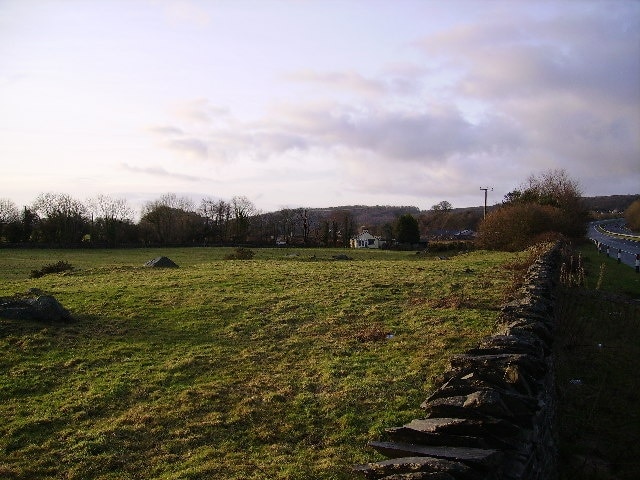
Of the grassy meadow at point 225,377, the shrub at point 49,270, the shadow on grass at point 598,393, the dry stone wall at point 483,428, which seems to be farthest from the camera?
the shrub at point 49,270

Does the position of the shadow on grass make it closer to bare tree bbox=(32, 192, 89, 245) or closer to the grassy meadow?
the grassy meadow

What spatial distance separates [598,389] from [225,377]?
661cm

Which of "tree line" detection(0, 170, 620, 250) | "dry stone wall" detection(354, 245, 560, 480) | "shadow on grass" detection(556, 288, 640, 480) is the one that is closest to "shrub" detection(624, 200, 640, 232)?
"tree line" detection(0, 170, 620, 250)

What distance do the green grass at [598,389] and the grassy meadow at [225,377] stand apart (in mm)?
1811

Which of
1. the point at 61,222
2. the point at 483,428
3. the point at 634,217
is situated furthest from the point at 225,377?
→ the point at 634,217

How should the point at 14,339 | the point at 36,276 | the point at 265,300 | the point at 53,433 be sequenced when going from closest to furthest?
the point at 53,433 → the point at 14,339 → the point at 265,300 → the point at 36,276

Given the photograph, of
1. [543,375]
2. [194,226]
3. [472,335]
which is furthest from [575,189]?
[543,375]

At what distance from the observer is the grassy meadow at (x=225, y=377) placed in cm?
611

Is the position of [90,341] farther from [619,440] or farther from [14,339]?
[619,440]

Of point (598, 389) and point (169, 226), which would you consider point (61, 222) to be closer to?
point (169, 226)

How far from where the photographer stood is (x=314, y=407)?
737 centimetres

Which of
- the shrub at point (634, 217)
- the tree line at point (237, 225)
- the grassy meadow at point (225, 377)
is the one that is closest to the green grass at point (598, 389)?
the grassy meadow at point (225, 377)

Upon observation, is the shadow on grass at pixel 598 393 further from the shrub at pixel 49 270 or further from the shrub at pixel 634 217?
the shrub at pixel 634 217

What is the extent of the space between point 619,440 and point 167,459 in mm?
6187
